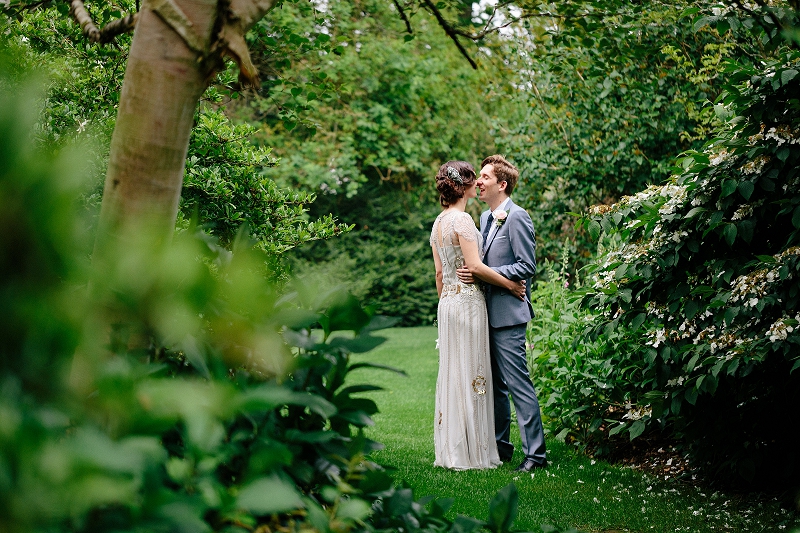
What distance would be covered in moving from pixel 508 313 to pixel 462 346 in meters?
0.42

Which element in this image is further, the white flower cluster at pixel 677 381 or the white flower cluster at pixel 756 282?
the white flower cluster at pixel 677 381

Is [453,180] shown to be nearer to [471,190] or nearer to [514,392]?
[471,190]

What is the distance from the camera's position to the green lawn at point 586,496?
13.0 feet

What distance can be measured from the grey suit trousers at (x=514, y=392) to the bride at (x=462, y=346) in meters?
0.12

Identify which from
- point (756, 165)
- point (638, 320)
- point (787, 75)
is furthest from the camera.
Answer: point (638, 320)

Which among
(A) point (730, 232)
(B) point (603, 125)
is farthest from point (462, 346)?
(B) point (603, 125)

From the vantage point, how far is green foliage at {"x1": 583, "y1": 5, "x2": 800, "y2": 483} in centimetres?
360

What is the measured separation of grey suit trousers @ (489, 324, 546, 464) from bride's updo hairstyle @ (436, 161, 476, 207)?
106 cm

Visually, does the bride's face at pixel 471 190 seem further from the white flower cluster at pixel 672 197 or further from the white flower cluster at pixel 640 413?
the white flower cluster at pixel 640 413

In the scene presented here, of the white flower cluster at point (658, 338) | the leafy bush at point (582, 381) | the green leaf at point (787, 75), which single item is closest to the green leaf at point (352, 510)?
the green leaf at point (787, 75)

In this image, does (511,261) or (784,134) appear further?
(511,261)

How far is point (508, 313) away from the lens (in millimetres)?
5477

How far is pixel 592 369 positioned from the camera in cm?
597

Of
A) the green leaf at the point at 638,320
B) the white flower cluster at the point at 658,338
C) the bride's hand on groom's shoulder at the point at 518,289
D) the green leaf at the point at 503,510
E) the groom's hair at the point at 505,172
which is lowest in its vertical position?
the green leaf at the point at 503,510
